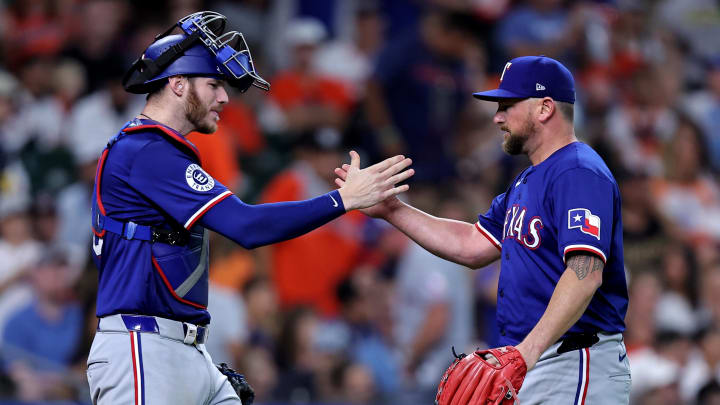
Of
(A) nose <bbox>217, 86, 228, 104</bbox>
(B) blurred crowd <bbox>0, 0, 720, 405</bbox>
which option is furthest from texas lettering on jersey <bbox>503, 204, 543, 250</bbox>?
(B) blurred crowd <bbox>0, 0, 720, 405</bbox>

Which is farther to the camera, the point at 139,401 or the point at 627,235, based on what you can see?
the point at 627,235

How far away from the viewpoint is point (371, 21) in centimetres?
1045

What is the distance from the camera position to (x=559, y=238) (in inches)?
159

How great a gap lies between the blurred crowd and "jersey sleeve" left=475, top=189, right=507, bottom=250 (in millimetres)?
3214

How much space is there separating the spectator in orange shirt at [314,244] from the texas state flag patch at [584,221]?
14.7 ft

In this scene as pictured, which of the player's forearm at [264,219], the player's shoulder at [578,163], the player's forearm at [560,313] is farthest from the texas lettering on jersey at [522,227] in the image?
the player's forearm at [264,219]

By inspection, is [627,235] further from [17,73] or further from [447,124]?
[17,73]

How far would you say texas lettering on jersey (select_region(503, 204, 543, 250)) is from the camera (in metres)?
4.25

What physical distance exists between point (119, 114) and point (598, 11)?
588 cm

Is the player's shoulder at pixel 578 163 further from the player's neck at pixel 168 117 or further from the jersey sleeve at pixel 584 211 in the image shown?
the player's neck at pixel 168 117

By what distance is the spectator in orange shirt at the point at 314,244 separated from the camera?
27.6 ft

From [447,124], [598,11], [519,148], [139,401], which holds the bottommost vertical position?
[139,401]

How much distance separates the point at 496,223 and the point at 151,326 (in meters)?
1.78

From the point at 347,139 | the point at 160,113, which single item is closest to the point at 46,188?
the point at 347,139
